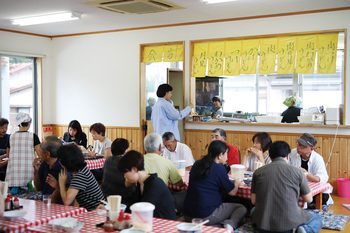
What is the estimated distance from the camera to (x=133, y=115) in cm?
872

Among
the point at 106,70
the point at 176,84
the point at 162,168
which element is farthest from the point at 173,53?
the point at 162,168

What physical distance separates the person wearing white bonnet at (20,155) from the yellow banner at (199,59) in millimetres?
3039

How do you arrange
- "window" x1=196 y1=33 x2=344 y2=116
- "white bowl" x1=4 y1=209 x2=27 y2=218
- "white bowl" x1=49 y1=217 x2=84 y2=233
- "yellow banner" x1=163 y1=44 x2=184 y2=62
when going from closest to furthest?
1. "white bowl" x1=49 y1=217 x2=84 y2=233
2. "white bowl" x1=4 y1=209 x2=27 y2=218
3. "yellow banner" x1=163 y1=44 x2=184 y2=62
4. "window" x1=196 y1=33 x2=344 y2=116

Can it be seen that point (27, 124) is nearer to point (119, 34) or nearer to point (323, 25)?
point (119, 34)

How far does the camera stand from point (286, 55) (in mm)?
7156

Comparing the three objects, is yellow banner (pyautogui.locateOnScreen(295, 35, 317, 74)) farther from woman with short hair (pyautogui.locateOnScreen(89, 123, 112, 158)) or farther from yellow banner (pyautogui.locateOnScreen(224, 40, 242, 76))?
woman with short hair (pyautogui.locateOnScreen(89, 123, 112, 158))

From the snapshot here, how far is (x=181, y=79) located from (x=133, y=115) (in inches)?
44.6

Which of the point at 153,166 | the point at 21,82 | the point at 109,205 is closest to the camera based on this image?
the point at 109,205

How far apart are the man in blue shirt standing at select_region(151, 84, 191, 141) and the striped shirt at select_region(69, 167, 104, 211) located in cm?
376

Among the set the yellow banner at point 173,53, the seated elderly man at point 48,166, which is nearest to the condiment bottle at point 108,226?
the seated elderly man at point 48,166

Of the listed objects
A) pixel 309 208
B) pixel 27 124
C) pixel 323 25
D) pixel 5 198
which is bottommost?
pixel 309 208

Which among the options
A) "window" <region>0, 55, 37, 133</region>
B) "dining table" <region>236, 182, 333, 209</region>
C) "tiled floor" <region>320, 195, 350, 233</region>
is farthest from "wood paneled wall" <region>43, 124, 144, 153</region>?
"dining table" <region>236, 182, 333, 209</region>

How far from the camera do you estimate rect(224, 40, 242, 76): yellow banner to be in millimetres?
7559

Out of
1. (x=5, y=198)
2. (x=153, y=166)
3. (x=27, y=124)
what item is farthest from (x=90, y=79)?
(x=5, y=198)
